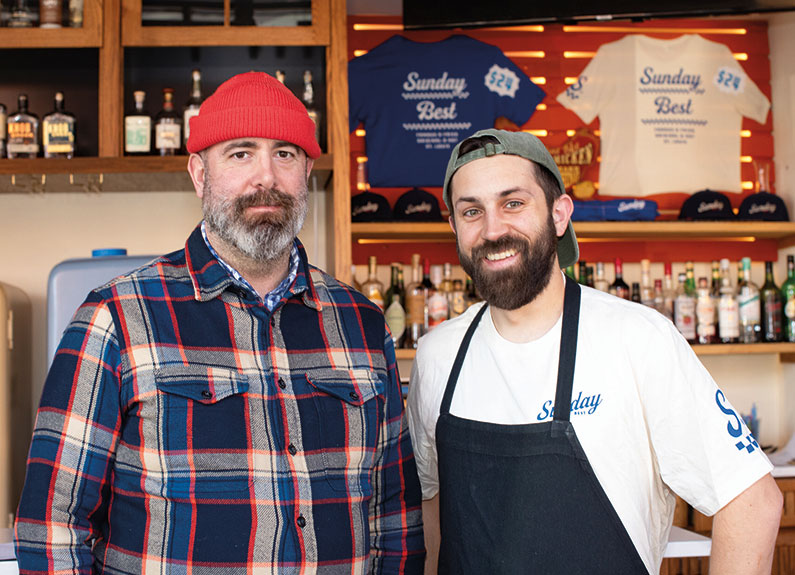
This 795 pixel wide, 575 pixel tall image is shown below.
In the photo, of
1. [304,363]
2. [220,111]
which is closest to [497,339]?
[304,363]

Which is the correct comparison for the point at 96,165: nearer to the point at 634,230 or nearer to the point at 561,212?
the point at 561,212

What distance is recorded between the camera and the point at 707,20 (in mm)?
3732

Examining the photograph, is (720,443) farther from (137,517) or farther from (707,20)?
(707,20)

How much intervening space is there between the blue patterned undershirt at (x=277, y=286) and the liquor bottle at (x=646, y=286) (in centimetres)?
211

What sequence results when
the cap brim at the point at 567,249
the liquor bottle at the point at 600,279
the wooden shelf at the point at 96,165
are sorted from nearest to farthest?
the cap brim at the point at 567,249 → the wooden shelf at the point at 96,165 → the liquor bottle at the point at 600,279

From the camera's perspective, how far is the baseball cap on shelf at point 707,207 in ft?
11.1

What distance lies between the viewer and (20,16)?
2848 mm

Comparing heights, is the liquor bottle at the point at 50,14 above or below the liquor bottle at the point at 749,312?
above

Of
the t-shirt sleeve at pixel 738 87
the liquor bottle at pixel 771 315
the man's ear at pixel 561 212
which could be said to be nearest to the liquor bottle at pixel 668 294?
the liquor bottle at pixel 771 315

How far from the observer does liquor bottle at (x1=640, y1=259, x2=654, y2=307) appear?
3.34 m

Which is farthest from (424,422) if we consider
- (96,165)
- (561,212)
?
(96,165)

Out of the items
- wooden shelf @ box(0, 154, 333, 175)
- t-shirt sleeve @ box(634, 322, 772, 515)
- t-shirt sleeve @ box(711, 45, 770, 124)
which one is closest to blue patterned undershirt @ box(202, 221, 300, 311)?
t-shirt sleeve @ box(634, 322, 772, 515)

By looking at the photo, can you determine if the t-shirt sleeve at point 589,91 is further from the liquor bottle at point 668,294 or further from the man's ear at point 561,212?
the man's ear at point 561,212

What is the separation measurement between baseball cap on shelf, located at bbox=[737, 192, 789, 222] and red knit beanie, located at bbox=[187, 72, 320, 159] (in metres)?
2.49
